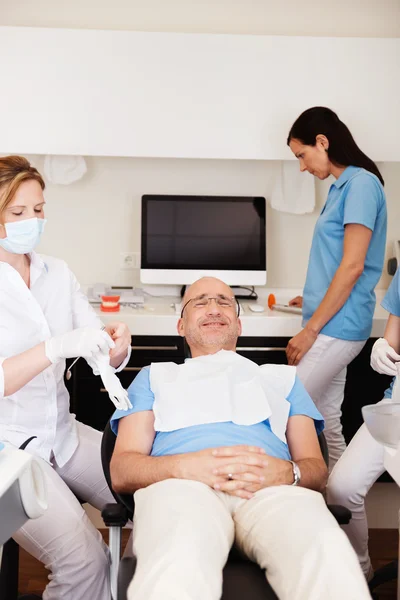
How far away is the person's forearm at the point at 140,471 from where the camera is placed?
65.4 inches

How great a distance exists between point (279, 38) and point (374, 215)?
908 millimetres

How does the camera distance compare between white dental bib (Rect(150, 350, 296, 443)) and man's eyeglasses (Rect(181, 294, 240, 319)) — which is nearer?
white dental bib (Rect(150, 350, 296, 443))

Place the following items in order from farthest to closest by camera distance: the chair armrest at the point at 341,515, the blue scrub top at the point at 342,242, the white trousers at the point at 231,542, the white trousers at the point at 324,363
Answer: the white trousers at the point at 324,363 < the blue scrub top at the point at 342,242 < the chair armrest at the point at 341,515 < the white trousers at the point at 231,542

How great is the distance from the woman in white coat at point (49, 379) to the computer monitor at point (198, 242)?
42.2 inches

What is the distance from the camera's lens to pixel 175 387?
1.87 m

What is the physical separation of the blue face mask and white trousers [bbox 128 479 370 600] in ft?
2.44

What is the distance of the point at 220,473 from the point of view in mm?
1638

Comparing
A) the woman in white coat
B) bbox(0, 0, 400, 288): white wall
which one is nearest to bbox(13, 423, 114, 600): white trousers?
the woman in white coat

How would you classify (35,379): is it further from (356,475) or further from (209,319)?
(356,475)

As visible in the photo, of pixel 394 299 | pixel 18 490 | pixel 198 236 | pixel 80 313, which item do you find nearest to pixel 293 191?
pixel 198 236

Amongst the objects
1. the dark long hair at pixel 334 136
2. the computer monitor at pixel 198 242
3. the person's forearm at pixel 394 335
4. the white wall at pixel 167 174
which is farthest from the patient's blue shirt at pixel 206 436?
the white wall at pixel 167 174

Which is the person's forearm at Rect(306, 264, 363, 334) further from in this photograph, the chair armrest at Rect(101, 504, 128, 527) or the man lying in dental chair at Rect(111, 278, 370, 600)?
the chair armrest at Rect(101, 504, 128, 527)

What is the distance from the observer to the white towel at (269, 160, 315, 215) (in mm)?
3223

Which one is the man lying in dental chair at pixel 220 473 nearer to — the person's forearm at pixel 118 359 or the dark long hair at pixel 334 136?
the person's forearm at pixel 118 359
